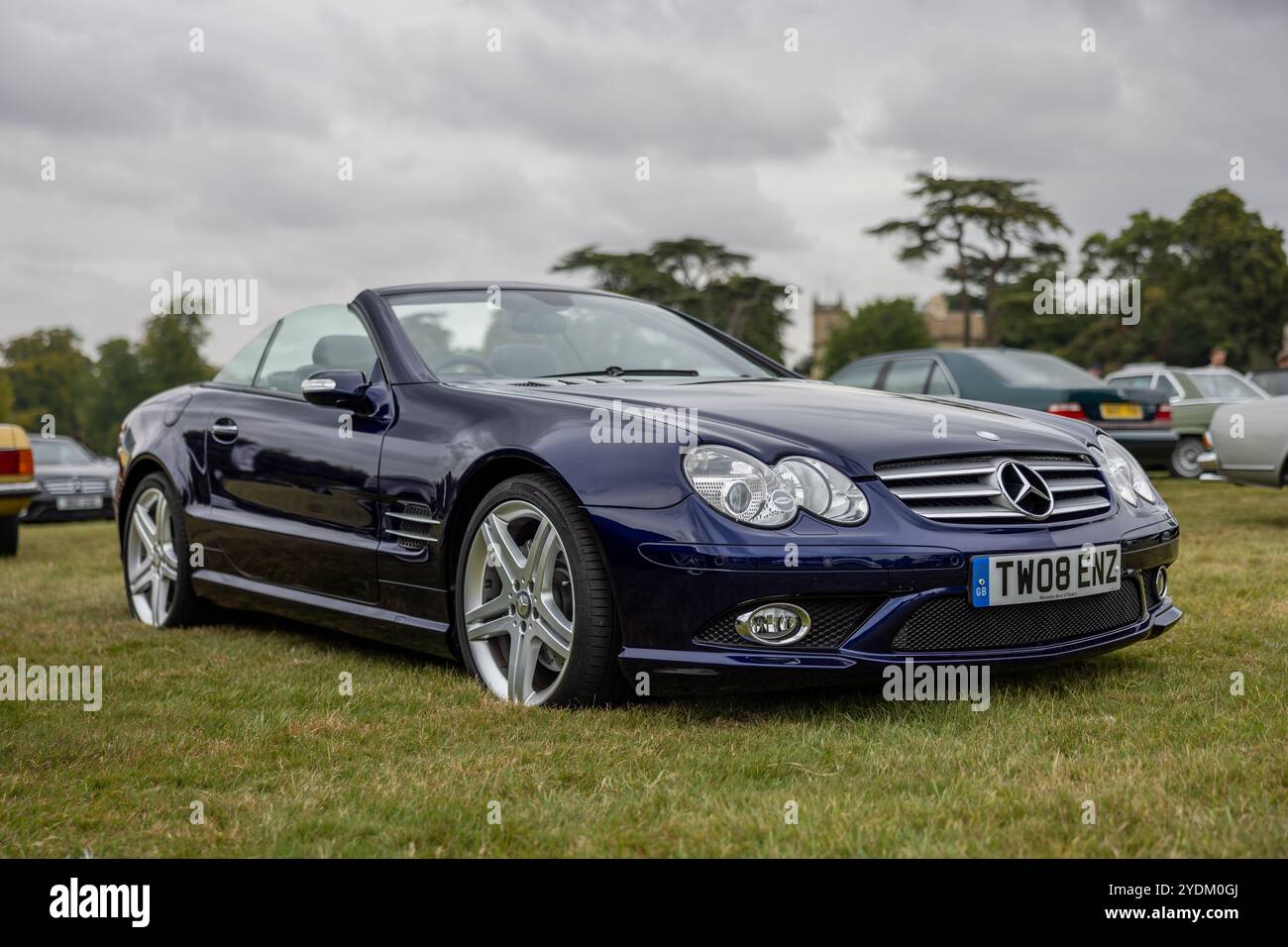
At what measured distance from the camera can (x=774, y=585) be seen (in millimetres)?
3705

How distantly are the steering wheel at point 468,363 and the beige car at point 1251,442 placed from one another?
21.9ft

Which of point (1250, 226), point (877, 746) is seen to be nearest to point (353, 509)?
point (877, 746)

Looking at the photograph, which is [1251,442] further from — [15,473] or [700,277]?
[700,277]

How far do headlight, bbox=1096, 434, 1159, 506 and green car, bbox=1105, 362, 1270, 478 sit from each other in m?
12.2

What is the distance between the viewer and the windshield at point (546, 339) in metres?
5.02

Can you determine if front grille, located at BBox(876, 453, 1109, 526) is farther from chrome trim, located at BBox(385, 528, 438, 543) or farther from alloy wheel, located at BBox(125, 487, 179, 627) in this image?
alloy wheel, located at BBox(125, 487, 179, 627)

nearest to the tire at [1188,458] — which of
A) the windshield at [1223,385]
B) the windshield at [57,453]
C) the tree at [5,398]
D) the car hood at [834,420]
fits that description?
the windshield at [1223,385]

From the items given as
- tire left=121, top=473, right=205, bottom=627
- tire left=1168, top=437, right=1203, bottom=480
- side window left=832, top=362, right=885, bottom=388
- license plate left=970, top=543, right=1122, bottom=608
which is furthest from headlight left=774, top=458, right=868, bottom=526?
tire left=1168, top=437, right=1203, bottom=480

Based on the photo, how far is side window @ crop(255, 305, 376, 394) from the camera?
520 cm

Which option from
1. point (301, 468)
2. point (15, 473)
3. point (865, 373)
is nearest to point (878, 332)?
point (865, 373)

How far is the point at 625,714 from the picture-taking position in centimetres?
395

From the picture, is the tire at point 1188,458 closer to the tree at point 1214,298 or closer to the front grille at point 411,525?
the front grille at point 411,525

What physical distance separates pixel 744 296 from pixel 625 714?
171 ft
